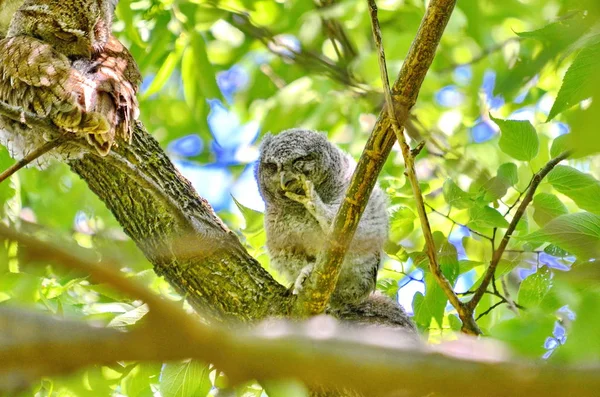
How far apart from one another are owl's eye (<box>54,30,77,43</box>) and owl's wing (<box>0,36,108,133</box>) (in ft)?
0.24

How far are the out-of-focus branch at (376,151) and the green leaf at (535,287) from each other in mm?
713

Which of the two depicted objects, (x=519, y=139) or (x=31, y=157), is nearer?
(x=31, y=157)

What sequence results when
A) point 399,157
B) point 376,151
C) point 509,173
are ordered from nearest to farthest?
1. point 376,151
2. point 509,173
3. point 399,157

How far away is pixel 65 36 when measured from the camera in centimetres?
259

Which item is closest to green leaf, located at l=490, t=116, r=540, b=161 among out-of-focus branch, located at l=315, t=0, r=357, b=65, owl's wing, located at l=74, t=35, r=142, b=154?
owl's wing, located at l=74, t=35, r=142, b=154

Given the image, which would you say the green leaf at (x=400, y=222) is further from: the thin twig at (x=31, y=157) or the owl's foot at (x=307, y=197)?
the thin twig at (x=31, y=157)

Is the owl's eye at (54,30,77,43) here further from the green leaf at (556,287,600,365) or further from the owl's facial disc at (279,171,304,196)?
the green leaf at (556,287,600,365)

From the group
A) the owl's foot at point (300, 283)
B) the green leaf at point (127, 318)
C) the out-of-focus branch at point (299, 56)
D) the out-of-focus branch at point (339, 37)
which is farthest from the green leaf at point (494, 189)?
the out-of-focus branch at point (339, 37)

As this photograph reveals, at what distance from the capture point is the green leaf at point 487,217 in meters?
2.70

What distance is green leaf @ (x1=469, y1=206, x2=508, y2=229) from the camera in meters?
2.70

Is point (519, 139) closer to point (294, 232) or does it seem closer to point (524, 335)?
point (294, 232)

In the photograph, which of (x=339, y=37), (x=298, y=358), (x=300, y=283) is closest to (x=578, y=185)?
(x=300, y=283)

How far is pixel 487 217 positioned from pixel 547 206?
0.80 feet

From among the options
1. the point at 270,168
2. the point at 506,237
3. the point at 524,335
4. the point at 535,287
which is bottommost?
the point at 524,335
